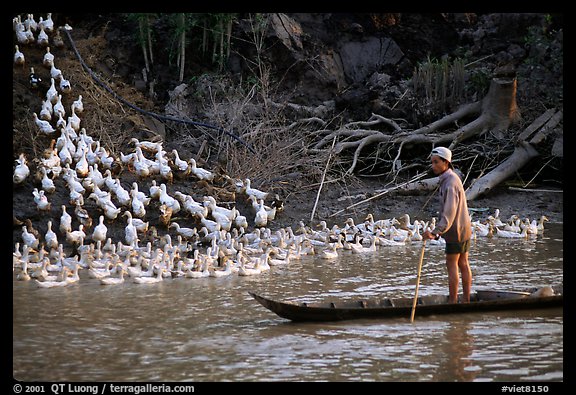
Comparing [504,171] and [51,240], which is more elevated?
[504,171]

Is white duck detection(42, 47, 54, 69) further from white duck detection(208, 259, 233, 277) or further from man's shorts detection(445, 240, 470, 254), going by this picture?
man's shorts detection(445, 240, 470, 254)

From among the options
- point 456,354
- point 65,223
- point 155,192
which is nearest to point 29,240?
point 65,223

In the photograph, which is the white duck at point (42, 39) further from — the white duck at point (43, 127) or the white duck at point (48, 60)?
the white duck at point (43, 127)

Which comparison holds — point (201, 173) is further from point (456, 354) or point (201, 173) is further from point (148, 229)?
point (456, 354)

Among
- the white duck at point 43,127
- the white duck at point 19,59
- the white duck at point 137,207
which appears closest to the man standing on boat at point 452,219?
the white duck at point 137,207

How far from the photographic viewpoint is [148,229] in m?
14.5

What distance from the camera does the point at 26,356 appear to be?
26.7 feet

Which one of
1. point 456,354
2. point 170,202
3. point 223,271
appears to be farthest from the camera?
point 170,202

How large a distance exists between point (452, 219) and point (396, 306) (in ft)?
3.66

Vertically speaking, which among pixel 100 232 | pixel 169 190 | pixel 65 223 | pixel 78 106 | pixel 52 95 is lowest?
pixel 100 232

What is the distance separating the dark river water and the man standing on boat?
48 centimetres
